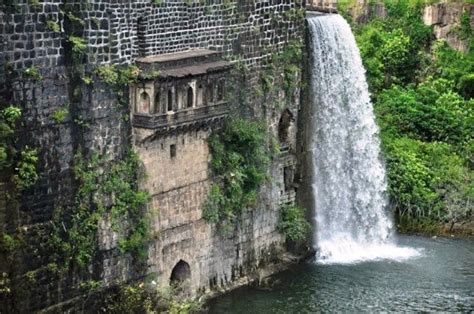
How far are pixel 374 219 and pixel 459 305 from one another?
5.94 meters

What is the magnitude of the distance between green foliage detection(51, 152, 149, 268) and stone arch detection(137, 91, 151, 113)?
3.24ft

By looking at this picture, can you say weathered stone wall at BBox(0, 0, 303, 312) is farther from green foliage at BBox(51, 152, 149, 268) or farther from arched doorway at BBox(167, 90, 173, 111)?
arched doorway at BBox(167, 90, 173, 111)

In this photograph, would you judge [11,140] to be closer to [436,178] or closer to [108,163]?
[108,163]

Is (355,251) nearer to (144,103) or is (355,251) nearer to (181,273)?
A: (181,273)

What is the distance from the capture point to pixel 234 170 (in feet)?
90.5

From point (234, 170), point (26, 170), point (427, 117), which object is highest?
point (26, 170)

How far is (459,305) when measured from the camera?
88.0ft

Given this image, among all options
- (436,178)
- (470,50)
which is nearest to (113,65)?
(436,178)

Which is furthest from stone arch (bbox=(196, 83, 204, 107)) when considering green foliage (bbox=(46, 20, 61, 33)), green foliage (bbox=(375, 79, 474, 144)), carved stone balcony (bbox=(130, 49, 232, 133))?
green foliage (bbox=(375, 79, 474, 144))

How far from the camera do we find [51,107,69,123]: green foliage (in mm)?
22500

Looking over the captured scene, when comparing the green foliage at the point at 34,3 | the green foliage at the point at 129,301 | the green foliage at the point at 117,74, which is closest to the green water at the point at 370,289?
the green foliage at the point at 129,301

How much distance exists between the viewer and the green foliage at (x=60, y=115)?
22500 millimetres

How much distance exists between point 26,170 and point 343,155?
12.4 meters

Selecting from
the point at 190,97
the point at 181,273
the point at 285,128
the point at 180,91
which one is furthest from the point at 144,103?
the point at 285,128
